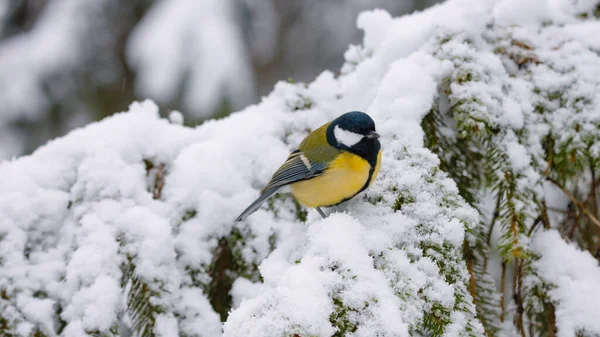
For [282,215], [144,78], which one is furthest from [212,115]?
[282,215]

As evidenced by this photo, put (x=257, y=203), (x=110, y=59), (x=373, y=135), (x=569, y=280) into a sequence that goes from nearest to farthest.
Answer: (x=569, y=280) → (x=373, y=135) → (x=257, y=203) → (x=110, y=59)

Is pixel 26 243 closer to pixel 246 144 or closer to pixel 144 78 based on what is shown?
pixel 246 144

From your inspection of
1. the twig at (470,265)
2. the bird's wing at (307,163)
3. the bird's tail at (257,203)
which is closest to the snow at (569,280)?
the twig at (470,265)

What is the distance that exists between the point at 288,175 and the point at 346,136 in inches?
10.3

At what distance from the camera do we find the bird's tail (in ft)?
5.78

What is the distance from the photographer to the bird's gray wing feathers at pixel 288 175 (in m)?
1.77

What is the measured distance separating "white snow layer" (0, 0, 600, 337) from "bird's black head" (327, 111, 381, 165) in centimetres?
6

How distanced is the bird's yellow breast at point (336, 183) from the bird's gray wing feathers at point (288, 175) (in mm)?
31

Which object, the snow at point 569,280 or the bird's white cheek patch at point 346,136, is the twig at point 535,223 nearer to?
the snow at point 569,280

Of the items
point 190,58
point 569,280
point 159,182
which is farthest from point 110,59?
point 569,280

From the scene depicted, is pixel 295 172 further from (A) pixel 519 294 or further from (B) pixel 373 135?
(A) pixel 519 294

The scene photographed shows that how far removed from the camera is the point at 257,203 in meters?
1.77

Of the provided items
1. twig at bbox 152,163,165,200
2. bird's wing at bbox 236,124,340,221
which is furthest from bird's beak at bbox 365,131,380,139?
twig at bbox 152,163,165,200

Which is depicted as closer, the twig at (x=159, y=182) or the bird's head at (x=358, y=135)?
the bird's head at (x=358, y=135)
